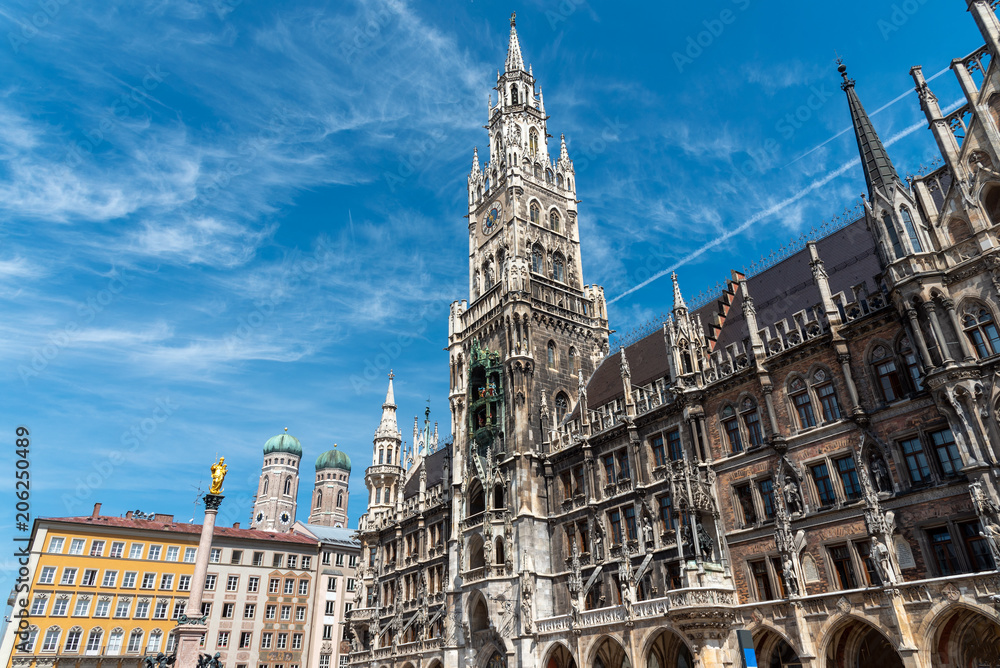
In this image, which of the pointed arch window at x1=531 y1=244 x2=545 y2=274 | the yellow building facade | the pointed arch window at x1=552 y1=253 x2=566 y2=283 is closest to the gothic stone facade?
the pointed arch window at x1=531 y1=244 x2=545 y2=274

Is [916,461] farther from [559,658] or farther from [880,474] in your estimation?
[559,658]

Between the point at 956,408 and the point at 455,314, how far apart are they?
3596 centimetres

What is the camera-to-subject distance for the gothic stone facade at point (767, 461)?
74.0ft

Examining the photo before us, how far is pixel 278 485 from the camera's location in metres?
134

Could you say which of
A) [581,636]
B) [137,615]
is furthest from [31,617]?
[581,636]

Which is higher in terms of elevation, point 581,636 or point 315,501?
point 315,501

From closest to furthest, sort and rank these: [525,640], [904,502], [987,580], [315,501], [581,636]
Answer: [987,580], [904,502], [581,636], [525,640], [315,501]

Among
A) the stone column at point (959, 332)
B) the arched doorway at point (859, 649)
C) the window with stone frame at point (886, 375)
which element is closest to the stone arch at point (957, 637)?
the arched doorway at point (859, 649)

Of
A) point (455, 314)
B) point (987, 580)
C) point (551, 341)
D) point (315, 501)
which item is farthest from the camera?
point (315, 501)

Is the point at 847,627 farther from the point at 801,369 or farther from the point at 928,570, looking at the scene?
the point at 801,369

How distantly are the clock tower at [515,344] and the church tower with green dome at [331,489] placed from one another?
93.2 m

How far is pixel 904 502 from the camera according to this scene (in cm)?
2367

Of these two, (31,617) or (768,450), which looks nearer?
(768,450)

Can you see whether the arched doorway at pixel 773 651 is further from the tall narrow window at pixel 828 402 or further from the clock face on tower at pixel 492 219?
the clock face on tower at pixel 492 219
